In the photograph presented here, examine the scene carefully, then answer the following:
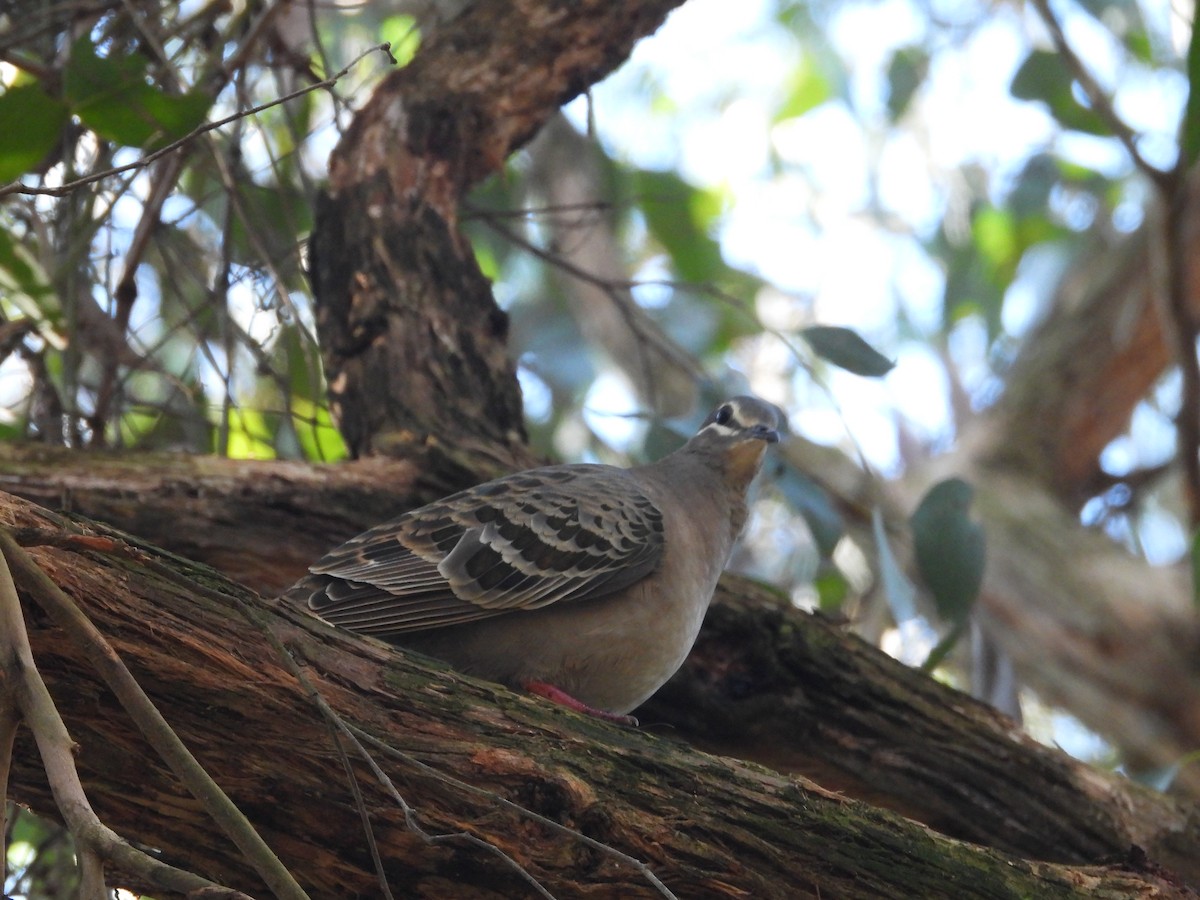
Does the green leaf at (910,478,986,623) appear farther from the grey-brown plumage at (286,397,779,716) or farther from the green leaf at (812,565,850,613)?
the green leaf at (812,565,850,613)

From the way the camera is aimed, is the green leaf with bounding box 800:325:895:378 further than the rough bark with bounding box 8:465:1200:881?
Yes

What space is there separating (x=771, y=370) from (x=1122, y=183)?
348 centimetres

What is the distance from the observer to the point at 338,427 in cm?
490

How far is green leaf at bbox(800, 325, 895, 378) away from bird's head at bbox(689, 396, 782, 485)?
387mm

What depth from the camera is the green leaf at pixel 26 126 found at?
13.2 ft

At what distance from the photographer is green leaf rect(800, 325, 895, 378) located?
15.5 ft

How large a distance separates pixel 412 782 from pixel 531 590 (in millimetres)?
1033

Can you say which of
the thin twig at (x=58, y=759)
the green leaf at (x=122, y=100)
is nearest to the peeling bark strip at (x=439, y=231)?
the green leaf at (x=122, y=100)

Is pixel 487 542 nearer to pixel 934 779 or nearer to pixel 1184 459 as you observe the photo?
Answer: pixel 934 779

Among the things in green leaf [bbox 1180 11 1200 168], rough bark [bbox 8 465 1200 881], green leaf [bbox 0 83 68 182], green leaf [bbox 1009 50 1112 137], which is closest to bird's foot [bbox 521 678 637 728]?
rough bark [bbox 8 465 1200 881]

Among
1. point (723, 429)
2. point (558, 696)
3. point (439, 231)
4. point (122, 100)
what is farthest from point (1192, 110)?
point (122, 100)

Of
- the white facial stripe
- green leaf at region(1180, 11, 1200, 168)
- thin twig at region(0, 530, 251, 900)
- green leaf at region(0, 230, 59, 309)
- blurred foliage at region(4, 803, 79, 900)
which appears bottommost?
blurred foliage at region(4, 803, 79, 900)

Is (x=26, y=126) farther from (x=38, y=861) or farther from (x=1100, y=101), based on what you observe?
(x=1100, y=101)

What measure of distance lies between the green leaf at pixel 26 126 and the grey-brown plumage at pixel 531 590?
1700 millimetres
